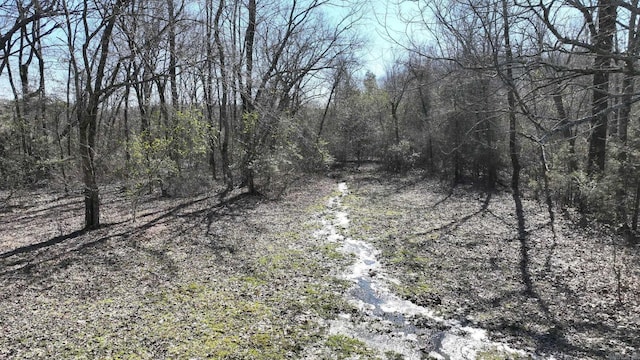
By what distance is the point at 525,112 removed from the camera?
364cm

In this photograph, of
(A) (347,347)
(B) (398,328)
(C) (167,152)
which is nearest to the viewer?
(A) (347,347)

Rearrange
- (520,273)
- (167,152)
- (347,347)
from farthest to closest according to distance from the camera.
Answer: (167,152)
(520,273)
(347,347)

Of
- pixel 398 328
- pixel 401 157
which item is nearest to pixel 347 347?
pixel 398 328

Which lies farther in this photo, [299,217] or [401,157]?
[401,157]

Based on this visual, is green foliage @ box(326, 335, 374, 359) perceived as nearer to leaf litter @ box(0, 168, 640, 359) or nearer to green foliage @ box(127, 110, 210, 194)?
leaf litter @ box(0, 168, 640, 359)

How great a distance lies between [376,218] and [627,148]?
572 cm

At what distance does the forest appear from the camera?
4.43 metres

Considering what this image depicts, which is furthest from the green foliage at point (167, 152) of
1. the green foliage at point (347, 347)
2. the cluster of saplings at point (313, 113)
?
the green foliage at point (347, 347)

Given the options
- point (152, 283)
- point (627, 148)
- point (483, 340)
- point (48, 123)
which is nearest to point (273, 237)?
point (152, 283)

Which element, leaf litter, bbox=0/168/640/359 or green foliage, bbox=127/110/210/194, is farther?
green foliage, bbox=127/110/210/194

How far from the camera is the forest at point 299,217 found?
4.43m

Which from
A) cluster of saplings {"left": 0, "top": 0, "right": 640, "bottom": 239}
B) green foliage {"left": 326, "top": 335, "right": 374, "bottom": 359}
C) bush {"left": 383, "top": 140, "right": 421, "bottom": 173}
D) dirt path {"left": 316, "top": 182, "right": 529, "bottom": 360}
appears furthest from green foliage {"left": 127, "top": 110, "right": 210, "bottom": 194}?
bush {"left": 383, "top": 140, "right": 421, "bottom": 173}

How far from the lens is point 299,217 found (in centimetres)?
1102

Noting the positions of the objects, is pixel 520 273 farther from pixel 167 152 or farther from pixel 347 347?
pixel 167 152
